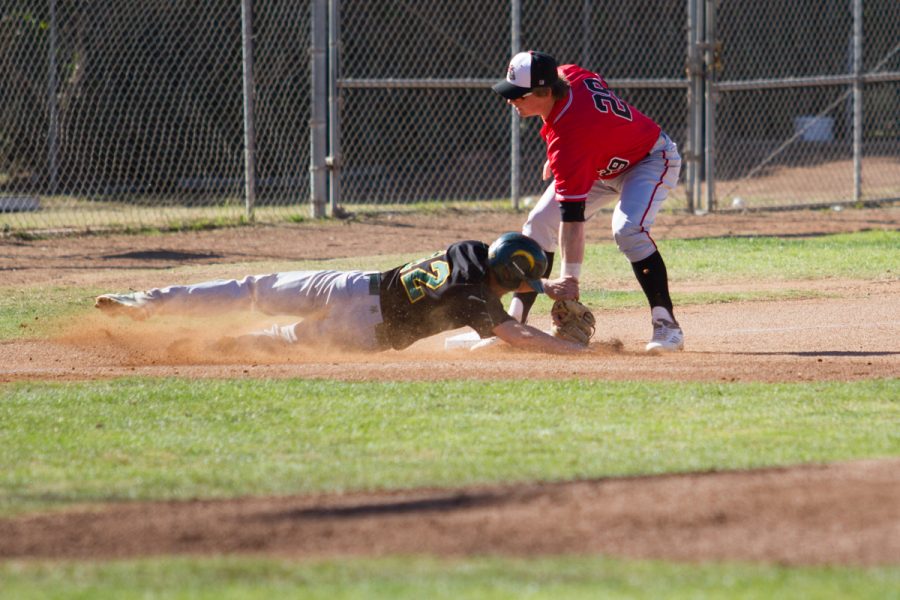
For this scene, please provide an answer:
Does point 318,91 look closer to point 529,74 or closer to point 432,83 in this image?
point 432,83

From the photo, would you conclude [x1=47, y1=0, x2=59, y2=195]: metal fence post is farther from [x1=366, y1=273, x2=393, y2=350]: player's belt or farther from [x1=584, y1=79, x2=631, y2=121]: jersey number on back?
[x1=584, y1=79, x2=631, y2=121]: jersey number on back

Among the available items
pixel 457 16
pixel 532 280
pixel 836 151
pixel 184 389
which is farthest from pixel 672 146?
pixel 836 151

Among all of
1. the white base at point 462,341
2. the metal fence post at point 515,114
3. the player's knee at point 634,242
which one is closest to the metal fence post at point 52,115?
the metal fence post at point 515,114

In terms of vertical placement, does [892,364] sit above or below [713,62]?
below

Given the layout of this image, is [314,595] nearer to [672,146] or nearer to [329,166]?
[672,146]

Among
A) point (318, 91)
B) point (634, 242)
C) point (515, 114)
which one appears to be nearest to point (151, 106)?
point (318, 91)

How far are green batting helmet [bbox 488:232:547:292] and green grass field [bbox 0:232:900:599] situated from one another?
0.71 meters

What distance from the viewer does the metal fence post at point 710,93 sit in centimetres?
1588

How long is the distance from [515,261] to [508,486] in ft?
8.26

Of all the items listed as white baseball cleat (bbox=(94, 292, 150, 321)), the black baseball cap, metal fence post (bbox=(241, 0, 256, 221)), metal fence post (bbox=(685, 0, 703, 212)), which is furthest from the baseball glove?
metal fence post (bbox=(685, 0, 703, 212))

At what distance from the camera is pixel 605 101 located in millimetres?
7512

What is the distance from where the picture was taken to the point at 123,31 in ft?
54.1

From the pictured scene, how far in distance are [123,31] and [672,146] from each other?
34.7 feet

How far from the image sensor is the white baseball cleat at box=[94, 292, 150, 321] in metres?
7.41
